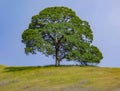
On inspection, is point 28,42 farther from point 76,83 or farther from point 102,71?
point 76,83

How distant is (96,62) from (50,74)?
47.9 feet

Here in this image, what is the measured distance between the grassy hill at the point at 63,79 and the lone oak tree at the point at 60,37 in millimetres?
5509

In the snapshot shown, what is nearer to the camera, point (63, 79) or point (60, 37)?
point (63, 79)

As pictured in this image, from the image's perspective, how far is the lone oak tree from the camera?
85.0 m

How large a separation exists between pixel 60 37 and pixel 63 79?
1864cm

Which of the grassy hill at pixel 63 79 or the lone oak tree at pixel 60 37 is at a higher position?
the lone oak tree at pixel 60 37

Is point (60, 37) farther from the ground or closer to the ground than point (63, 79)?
farther from the ground

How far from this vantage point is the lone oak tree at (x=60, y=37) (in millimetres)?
85037

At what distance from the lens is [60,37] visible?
86062 millimetres

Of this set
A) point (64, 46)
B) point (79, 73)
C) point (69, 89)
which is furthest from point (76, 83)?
point (64, 46)

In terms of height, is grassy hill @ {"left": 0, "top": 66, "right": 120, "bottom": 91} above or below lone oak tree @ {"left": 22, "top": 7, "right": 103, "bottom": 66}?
below

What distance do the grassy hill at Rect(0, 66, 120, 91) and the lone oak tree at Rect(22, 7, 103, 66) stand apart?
5.51 m

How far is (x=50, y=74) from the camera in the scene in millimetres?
75375

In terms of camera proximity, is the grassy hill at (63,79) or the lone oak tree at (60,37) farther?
the lone oak tree at (60,37)
